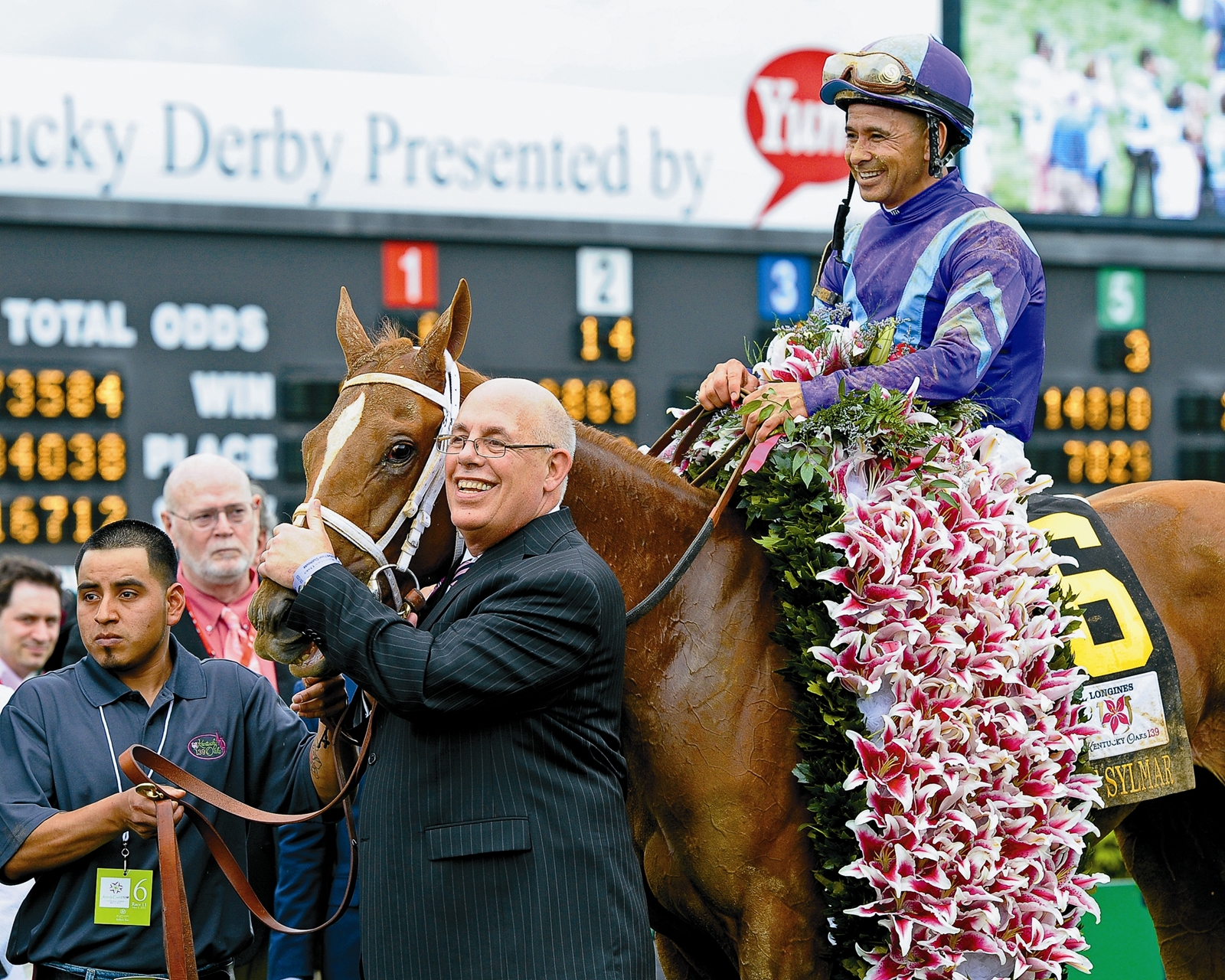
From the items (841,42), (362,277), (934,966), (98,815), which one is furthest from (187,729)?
(841,42)

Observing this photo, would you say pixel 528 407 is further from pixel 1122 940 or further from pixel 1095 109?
pixel 1095 109

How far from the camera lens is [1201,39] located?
8.77m

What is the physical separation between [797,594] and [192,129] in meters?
5.58

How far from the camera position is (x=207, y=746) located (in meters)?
2.74

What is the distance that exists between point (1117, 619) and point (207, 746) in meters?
2.09

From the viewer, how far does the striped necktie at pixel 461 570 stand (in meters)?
2.45

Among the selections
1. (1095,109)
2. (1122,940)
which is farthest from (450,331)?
(1095,109)

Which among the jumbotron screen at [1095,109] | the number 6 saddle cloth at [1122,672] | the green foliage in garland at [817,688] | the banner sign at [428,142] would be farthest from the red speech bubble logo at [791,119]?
the green foliage in garland at [817,688]

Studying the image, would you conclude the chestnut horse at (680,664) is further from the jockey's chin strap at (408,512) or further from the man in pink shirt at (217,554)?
the man in pink shirt at (217,554)

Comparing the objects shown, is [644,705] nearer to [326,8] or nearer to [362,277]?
[362,277]

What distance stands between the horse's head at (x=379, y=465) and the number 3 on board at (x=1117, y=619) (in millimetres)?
1466

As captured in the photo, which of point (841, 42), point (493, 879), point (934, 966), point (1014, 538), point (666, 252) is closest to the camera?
point (493, 879)

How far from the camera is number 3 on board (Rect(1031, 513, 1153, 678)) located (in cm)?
318

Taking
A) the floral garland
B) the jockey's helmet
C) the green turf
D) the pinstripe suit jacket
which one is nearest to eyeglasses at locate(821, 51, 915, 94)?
the jockey's helmet
